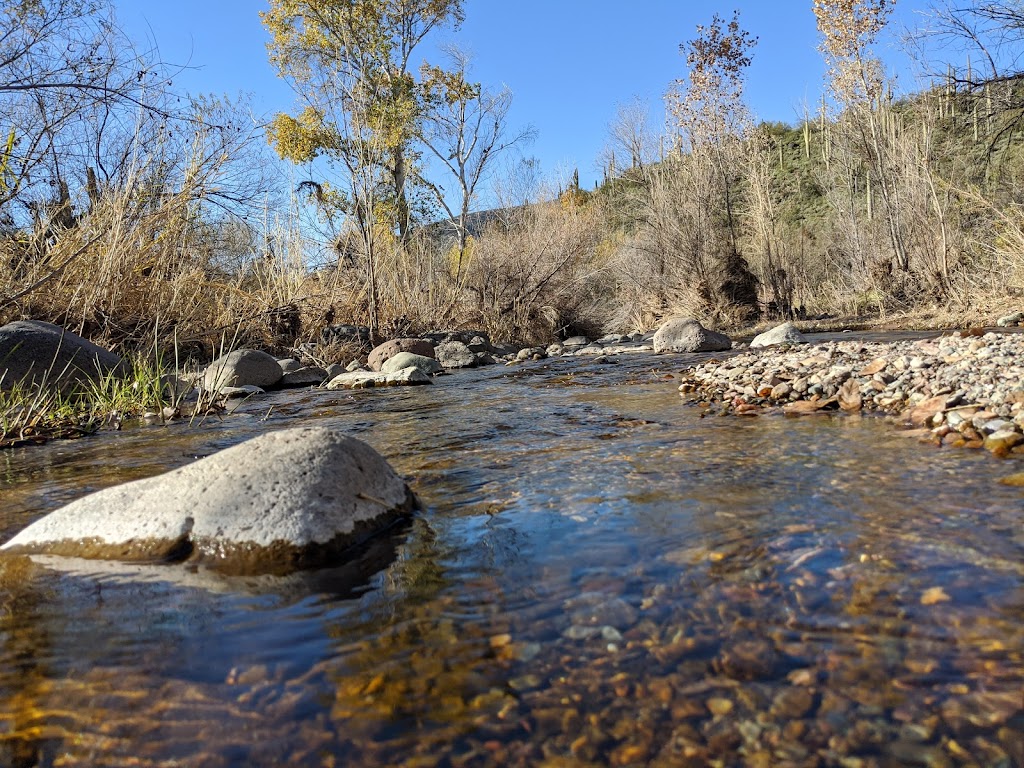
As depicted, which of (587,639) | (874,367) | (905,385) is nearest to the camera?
(587,639)

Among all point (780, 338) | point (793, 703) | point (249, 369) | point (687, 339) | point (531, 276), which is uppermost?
point (531, 276)

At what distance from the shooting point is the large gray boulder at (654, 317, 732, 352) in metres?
11.3

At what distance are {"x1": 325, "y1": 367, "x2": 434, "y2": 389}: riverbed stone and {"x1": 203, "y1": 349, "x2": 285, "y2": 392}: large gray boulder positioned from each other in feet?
2.73

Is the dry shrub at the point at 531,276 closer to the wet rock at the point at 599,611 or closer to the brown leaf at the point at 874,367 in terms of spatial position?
the brown leaf at the point at 874,367

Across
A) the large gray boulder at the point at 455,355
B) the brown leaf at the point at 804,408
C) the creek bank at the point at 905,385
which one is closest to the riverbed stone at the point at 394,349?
the large gray boulder at the point at 455,355

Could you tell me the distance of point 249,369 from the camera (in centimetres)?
894

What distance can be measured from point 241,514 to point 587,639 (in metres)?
1.34

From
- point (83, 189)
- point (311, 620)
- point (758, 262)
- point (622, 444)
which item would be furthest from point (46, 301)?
point (758, 262)

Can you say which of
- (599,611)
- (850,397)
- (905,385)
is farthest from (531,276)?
(599,611)

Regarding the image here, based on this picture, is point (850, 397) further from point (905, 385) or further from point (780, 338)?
point (780, 338)

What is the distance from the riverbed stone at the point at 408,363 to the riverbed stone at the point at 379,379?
33 centimetres

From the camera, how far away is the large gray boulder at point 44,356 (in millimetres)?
5996

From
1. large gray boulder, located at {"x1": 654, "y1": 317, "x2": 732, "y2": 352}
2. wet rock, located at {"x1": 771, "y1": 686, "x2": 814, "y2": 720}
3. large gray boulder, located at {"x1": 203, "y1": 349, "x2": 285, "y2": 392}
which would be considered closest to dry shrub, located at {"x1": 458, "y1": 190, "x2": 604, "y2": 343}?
large gray boulder, located at {"x1": 654, "y1": 317, "x2": 732, "y2": 352}

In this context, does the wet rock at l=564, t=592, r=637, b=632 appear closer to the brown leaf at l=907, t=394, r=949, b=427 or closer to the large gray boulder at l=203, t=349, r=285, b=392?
the brown leaf at l=907, t=394, r=949, b=427
